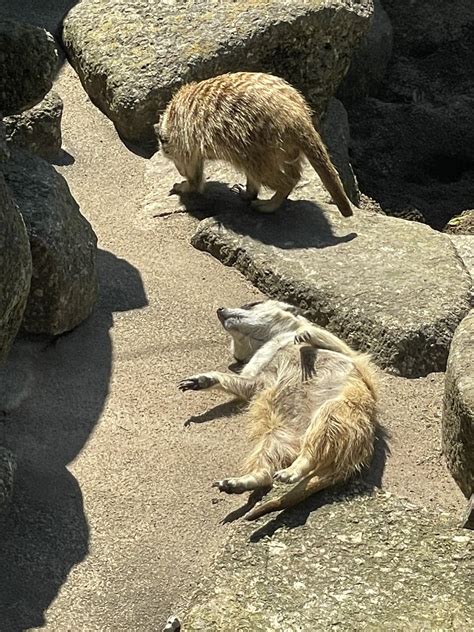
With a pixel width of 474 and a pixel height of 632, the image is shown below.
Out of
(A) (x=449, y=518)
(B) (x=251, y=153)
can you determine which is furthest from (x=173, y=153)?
(A) (x=449, y=518)

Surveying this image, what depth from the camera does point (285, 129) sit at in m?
5.26

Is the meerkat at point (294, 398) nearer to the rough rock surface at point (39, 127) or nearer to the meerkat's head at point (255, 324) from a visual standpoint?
the meerkat's head at point (255, 324)

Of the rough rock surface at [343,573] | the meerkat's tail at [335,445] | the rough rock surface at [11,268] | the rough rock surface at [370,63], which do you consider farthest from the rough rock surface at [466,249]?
the rough rock surface at [370,63]

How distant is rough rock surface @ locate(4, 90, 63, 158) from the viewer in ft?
18.1

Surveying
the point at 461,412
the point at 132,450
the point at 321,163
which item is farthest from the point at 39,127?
the point at 461,412

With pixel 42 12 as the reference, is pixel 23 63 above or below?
above

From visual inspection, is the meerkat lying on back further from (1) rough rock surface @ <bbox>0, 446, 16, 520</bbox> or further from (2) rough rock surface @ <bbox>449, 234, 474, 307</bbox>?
(1) rough rock surface @ <bbox>0, 446, 16, 520</bbox>

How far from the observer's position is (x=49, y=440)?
3.95 meters

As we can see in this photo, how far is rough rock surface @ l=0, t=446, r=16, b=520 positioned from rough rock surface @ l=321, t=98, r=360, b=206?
11.4 feet

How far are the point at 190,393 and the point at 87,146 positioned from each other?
7.42 ft

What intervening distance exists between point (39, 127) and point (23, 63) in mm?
1131

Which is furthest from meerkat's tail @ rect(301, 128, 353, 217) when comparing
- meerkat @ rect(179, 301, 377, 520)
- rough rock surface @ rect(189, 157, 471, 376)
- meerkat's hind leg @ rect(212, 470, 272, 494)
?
meerkat's hind leg @ rect(212, 470, 272, 494)

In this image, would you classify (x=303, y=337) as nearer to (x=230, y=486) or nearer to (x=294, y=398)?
(x=294, y=398)

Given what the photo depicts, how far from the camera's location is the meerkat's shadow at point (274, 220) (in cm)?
521
